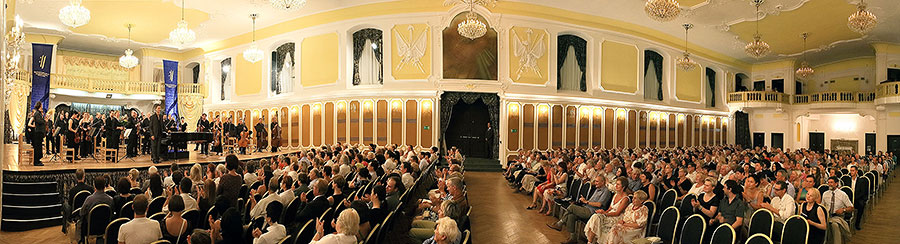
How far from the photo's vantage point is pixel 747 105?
21859 millimetres

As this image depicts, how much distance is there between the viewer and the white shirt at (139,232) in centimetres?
354

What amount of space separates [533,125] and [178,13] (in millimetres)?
12899

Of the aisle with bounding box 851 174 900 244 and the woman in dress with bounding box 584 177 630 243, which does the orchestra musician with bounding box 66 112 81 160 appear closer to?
the woman in dress with bounding box 584 177 630 243

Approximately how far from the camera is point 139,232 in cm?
357

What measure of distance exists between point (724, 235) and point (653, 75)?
16.4 m

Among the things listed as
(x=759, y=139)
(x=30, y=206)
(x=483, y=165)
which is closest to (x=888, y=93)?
(x=759, y=139)

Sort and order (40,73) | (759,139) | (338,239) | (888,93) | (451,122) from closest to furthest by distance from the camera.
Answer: (338,239)
(451,122)
(40,73)
(888,93)
(759,139)

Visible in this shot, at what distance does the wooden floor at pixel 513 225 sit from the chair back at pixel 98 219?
1.74 m

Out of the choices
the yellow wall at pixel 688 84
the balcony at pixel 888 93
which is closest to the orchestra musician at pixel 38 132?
the yellow wall at pixel 688 84

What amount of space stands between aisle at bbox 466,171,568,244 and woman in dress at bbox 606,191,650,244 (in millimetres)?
1126

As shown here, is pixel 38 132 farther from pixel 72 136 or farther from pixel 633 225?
pixel 633 225

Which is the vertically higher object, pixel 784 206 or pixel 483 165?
pixel 784 206

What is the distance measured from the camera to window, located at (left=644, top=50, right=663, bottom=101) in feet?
60.0

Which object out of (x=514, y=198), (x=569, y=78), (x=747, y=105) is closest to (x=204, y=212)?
(x=514, y=198)
